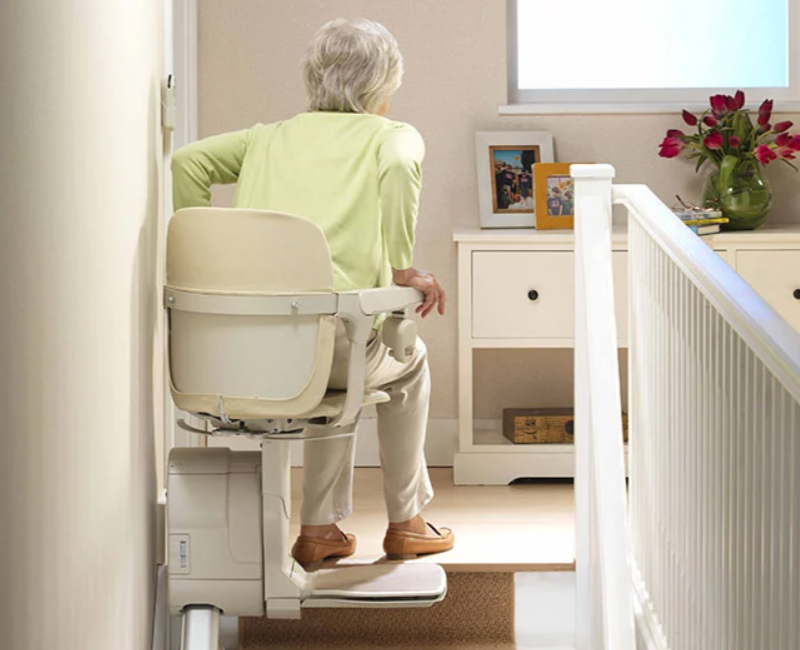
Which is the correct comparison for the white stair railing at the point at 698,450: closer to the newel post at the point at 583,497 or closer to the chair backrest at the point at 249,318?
the newel post at the point at 583,497

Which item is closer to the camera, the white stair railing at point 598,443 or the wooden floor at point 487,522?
the white stair railing at point 598,443

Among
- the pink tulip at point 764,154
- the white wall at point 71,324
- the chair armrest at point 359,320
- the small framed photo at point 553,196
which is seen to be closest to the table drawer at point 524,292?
the small framed photo at point 553,196

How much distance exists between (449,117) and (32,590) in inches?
125

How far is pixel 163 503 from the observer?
2.85m

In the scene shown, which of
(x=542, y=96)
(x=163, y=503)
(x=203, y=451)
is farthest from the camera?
(x=542, y=96)

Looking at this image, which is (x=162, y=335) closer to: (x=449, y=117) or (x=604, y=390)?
(x=604, y=390)

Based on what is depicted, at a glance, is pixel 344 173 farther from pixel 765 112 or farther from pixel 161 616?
pixel 765 112

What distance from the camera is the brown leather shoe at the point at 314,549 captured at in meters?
2.94

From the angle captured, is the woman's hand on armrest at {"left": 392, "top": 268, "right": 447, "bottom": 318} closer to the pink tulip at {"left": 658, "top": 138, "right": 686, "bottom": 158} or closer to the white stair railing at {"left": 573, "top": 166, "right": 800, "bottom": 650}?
the white stair railing at {"left": 573, "top": 166, "right": 800, "bottom": 650}

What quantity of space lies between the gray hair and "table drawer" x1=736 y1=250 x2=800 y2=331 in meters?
1.48

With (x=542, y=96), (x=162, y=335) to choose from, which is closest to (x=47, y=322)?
(x=162, y=335)

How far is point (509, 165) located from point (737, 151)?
0.66 metres

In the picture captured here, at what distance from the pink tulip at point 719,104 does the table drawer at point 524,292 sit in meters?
0.54

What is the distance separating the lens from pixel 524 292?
375 centimetres
